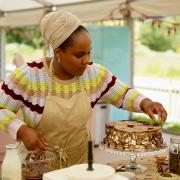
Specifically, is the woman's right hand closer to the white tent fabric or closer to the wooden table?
the wooden table

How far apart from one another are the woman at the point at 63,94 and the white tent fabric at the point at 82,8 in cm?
288

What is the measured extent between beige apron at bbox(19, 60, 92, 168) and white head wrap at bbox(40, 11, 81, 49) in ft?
0.60

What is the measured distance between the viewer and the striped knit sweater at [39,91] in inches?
61.2

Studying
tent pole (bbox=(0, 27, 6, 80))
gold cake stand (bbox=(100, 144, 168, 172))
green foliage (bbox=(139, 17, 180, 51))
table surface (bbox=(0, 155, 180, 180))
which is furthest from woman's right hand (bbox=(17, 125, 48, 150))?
tent pole (bbox=(0, 27, 6, 80))

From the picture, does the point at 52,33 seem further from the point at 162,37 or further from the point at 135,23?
the point at 162,37

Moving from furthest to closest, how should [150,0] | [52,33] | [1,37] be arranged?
[1,37], [150,0], [52,33]

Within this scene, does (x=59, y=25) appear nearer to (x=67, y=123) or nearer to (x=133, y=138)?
(x=67, y=123)

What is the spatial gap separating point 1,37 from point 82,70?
7.03 meters

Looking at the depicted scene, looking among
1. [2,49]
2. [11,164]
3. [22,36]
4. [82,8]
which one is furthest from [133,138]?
[22,36]

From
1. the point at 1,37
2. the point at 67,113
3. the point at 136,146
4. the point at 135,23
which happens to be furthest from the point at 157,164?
the point at 1,37

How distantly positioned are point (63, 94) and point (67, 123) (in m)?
0.13

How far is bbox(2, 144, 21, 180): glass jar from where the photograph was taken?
1.28 meters

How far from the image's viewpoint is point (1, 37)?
826cm

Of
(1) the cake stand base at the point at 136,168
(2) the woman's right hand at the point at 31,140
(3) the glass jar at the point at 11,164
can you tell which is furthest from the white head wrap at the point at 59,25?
(1) the cake stand base at the point at 136,168
